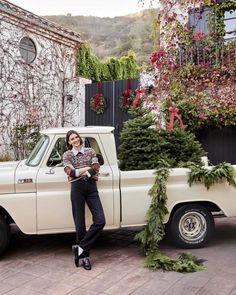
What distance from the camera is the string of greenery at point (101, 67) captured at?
1389 centimetres

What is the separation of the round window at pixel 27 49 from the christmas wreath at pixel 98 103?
2.41 m

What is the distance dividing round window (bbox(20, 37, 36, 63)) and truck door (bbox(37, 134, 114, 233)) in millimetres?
7460

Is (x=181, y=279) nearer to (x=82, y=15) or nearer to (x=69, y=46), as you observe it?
(x=69, y=46)

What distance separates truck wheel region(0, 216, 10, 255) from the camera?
4.87 m

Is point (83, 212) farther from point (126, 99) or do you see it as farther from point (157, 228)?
point (126, 99)

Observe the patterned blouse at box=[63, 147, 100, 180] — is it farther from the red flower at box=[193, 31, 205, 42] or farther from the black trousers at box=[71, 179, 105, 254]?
the red flower at box=[193, 31, 205, 42]

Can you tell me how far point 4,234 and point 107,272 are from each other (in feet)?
4.99

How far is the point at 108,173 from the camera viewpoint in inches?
199

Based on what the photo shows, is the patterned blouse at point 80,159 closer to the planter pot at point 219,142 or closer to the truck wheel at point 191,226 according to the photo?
the truck wheel at point 191,226

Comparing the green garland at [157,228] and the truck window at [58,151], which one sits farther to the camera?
the truck window at [58,151]

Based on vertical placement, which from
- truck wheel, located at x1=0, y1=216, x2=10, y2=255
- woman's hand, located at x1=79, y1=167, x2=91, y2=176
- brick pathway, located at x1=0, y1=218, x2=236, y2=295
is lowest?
brick pathway, located at x1=0, y1=218, x2=236, y2=295

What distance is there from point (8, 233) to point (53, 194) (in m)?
0.82

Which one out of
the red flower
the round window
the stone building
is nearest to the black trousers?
the red flower

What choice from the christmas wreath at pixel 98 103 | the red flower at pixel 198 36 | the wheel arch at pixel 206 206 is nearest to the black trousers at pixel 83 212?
the wheel arch at pixel 206 206
